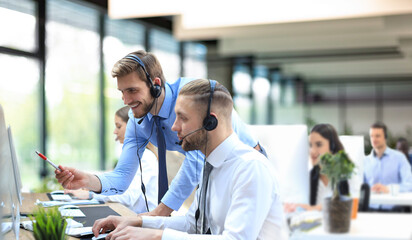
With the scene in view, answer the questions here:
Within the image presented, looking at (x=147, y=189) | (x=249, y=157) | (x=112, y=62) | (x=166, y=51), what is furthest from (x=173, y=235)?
(x=166, y=51)

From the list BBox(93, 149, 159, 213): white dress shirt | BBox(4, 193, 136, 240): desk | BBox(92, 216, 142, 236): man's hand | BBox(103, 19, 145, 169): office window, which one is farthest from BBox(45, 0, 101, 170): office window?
BBox(92, 216, 142, 236): man's hand

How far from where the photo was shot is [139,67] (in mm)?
2004

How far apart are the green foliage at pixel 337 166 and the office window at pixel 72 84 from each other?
5267 mm

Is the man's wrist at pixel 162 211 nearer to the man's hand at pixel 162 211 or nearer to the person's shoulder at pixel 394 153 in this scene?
the man's hand at pixel 162 211

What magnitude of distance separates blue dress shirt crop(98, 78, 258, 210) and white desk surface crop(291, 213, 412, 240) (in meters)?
0.71

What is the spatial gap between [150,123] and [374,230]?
3.94 ft

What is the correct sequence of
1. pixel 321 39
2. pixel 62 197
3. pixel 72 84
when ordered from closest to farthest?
pixel 62 197 < pixel 72 84 < pixel 321 39


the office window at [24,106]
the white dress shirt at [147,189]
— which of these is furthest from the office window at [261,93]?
the white dress shirt at [147,189]

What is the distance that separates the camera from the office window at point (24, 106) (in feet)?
18.5

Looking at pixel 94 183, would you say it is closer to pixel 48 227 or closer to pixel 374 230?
pixel 48 227

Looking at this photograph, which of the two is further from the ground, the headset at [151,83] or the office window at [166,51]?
the office window at [166,51]

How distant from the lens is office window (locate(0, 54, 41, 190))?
18.5 ft

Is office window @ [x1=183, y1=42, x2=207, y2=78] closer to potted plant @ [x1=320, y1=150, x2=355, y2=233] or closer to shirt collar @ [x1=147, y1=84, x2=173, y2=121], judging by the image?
shirt collar @ [x1=147, y1=84, x2=173, y2=121]

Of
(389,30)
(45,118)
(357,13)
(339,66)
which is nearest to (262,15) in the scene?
(357,13)
